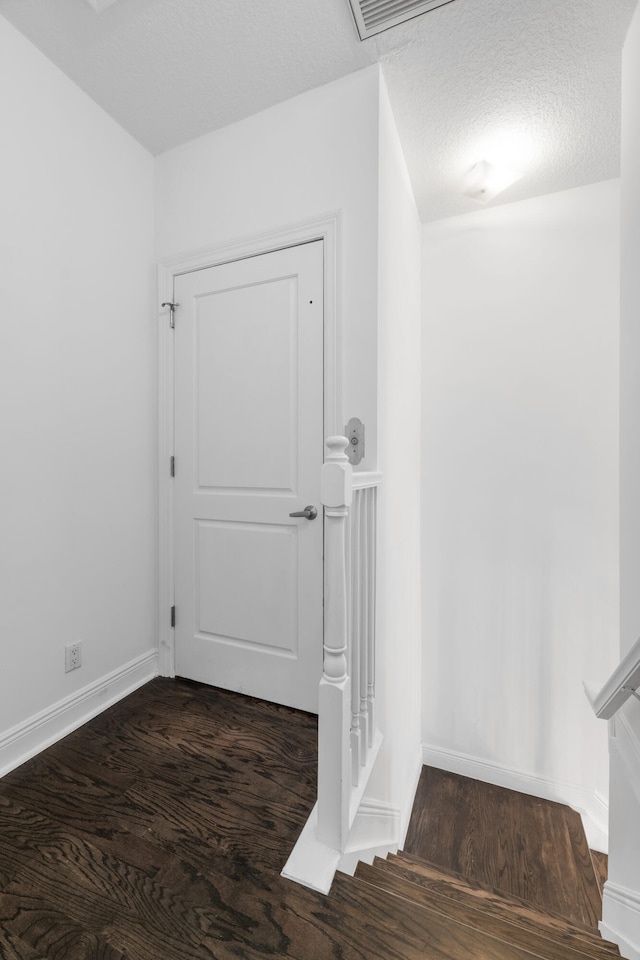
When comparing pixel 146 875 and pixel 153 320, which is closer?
pixel 146 875

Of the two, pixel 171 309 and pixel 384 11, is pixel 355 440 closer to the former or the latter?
pixel 171 309

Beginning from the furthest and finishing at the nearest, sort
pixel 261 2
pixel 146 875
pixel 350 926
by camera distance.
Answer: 1. pixel 261 2
2. pixel 146 875
3. pixel 350 926

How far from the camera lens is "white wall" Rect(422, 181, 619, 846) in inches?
88.3

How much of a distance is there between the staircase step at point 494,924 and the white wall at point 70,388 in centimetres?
138

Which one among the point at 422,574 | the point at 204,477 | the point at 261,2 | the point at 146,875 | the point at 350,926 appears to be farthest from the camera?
the point at 422,574

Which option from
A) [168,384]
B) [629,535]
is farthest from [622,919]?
[168,384]

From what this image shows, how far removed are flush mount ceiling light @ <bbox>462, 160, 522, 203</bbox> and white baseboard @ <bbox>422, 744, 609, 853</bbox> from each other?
10.0ft

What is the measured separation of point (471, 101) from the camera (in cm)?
180

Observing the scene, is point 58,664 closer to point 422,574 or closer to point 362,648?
point 362,648

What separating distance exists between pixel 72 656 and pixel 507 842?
7.15ft

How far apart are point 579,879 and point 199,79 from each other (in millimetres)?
3755

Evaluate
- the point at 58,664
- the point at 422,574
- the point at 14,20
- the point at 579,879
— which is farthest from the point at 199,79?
the point at 579,879

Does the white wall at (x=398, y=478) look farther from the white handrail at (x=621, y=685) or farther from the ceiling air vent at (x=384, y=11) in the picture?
the white handrail at (x=621, y=685)

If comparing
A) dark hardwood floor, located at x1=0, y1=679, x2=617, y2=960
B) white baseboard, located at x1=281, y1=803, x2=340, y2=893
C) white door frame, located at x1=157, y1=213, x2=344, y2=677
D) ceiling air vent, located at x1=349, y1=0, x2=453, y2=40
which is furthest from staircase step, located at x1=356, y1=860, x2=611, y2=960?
ceiling air vent, located at x1=349, y1=0, x2=453, y2=40
